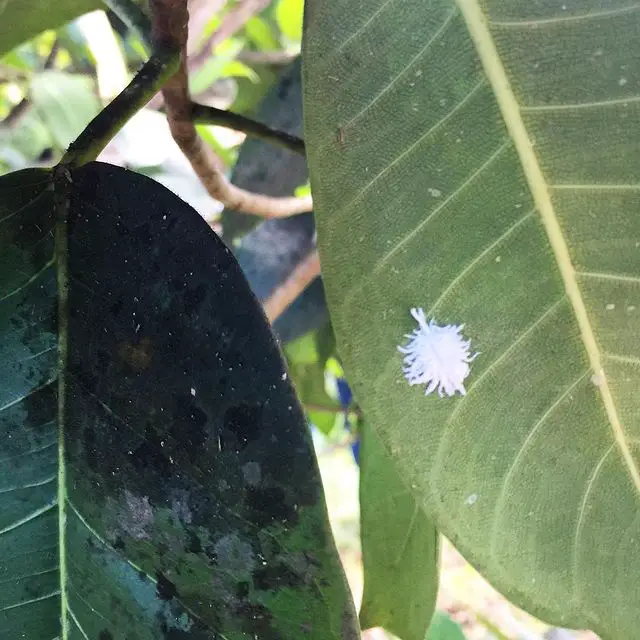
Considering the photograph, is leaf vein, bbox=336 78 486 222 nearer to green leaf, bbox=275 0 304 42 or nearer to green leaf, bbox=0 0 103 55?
green leaf, bbox=0 0 103 55

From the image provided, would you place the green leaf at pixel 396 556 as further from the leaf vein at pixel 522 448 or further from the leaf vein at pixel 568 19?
the leaf vein at pixel 568 19

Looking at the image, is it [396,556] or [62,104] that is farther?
[62,104]

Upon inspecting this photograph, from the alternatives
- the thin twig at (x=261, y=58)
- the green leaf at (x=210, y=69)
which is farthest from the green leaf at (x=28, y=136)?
the thin twig at (x=261, y=58)

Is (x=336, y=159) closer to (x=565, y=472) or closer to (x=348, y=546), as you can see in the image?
(x=565, y=472)

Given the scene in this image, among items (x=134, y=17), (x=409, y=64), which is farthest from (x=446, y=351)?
(x=134, y=17)

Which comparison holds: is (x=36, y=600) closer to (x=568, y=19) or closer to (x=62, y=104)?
(x=568, y=19)

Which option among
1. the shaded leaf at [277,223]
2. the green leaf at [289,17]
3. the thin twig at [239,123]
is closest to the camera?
the thin twig at [239,123]
